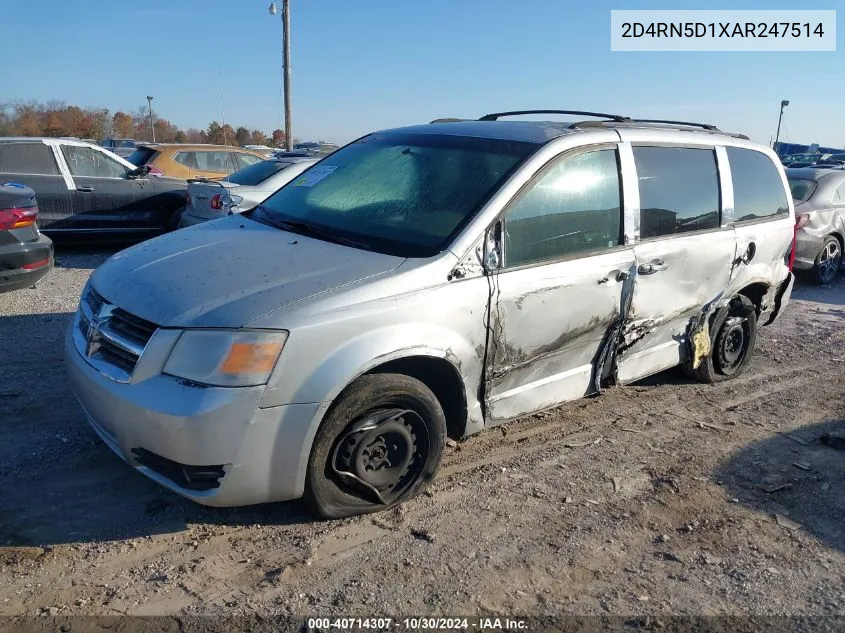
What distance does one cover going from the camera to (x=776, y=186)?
5543mm

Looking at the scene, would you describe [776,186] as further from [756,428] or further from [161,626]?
[161,626]

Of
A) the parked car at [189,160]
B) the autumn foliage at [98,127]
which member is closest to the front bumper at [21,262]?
the parked car at [189,160]

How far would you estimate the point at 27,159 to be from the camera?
8844 mm

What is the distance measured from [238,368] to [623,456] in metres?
2.44

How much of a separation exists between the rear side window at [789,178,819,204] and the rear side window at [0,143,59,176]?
9.98 metres

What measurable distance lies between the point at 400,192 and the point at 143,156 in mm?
9453

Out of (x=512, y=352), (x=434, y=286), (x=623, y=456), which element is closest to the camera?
(x=434, y=286)

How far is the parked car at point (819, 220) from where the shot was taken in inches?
365

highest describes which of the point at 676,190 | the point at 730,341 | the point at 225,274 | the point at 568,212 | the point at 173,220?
the point at 676,190

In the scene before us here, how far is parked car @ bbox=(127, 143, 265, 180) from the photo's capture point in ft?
38.3

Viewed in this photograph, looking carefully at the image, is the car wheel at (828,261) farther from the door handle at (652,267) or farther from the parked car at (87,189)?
the parked car at (87,189)

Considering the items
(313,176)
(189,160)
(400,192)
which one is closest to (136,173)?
(189,160)

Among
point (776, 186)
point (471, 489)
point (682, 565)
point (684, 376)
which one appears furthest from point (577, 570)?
point (776, 186)

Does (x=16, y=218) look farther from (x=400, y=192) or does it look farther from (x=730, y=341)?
(x=730, y=341)
